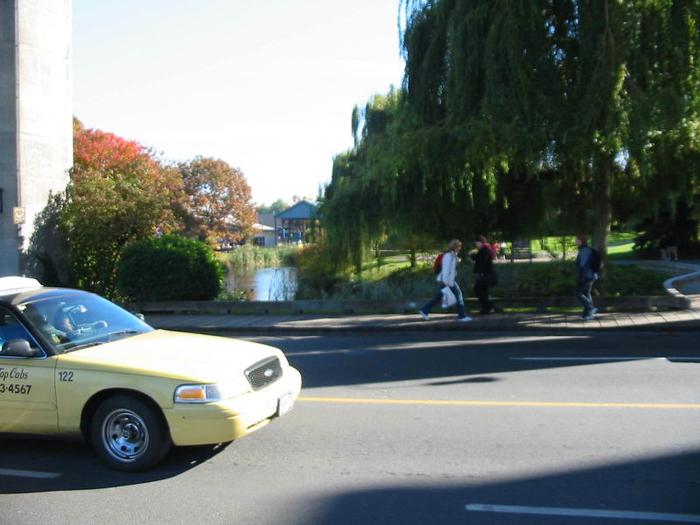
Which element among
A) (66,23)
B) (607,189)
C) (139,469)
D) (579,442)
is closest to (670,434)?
(579,442)

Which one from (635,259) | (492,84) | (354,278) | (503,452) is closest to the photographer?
(503,452)

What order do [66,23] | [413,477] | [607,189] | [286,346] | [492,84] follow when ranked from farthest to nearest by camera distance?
[66,23] → [607,189] → [492,84] → [286,346] → [413,477]

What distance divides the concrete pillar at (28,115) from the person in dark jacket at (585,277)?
48.8ft

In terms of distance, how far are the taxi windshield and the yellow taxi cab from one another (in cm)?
2

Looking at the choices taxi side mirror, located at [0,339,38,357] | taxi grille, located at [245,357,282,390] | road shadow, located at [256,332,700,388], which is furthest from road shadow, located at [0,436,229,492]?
road shadow, located at [256,332,700,388]

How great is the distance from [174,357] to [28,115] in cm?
1660

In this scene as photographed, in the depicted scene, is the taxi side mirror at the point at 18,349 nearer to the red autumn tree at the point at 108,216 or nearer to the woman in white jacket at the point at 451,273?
the woman in white jacket at the point at 451,273

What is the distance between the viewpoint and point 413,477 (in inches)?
214

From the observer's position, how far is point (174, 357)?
6000 mm

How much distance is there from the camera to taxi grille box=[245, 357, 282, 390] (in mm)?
5938

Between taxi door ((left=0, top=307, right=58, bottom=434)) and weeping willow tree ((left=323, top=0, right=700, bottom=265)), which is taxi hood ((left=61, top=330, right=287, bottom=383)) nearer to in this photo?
taxi door ((left=0, top=307, right=58, bottom=434))

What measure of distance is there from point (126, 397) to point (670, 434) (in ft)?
→ 15.7

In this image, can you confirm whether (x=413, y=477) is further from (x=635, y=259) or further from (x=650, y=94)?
(x=635, y=259)

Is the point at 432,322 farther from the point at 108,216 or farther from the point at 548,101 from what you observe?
the point at 108,216
